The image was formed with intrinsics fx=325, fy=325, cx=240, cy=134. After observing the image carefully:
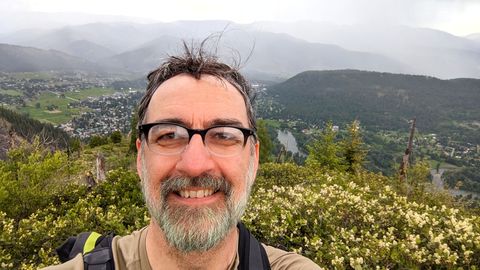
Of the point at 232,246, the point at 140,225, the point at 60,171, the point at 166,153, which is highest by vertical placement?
the point at 166,153

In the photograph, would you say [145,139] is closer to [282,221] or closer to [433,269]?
[282,221]

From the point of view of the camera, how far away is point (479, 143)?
141m

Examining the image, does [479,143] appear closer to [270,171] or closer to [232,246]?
[270,171]

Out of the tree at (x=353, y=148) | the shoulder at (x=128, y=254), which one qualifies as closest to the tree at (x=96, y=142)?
the tree at (x=353, y=148)

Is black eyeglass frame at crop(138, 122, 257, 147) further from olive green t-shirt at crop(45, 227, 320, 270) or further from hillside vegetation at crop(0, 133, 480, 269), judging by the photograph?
hillside vegetation at crop(0, 133, 480, 269)

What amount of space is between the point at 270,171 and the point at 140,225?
8.41 meters

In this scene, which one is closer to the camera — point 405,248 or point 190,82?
point 190,82

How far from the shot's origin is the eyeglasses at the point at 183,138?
214 centimetres

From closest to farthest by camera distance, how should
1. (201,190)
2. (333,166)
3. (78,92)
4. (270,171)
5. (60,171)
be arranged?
(201,190) < (60,171) < (270,171) < (333,166) < (78,92)

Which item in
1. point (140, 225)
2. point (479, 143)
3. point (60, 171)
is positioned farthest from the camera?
point (479, 143)

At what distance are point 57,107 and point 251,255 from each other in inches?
5968

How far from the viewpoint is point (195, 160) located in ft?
6.66

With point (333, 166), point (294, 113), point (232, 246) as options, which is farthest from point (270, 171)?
point (294, 113)

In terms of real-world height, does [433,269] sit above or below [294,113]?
above
